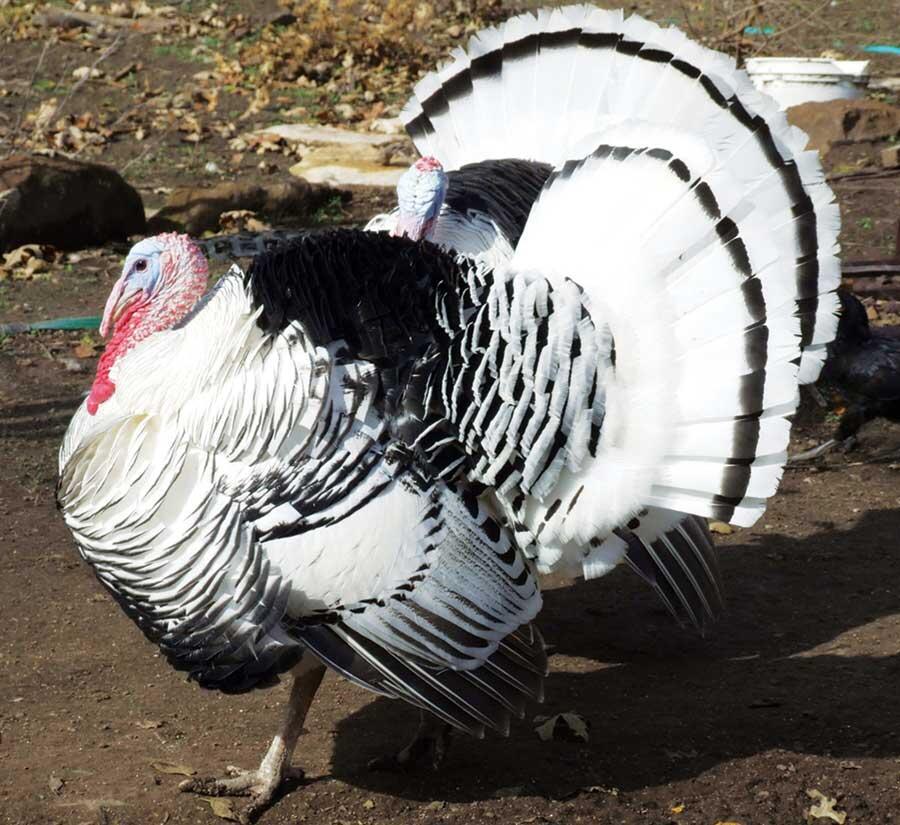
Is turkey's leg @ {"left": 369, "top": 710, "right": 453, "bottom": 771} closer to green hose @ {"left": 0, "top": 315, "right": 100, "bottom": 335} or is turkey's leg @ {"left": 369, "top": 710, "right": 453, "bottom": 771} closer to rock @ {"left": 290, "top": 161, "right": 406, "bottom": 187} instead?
green hose @ {"left": 0, "top": 315, "right": 100, "bottom": 335}

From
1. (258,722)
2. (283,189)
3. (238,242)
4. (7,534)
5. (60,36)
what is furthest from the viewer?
(60,36)

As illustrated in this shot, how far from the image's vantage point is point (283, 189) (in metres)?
9.43

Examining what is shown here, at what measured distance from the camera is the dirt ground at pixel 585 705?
3.75 meters

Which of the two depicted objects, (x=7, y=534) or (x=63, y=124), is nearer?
(x=7, y=534)

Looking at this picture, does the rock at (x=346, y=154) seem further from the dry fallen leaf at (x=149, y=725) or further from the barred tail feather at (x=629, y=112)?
the dry fallen leaf at (x=149, y=725)

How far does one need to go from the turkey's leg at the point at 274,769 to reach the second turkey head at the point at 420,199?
228 centimetres

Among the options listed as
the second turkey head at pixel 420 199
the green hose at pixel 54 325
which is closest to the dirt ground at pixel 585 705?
the green hose at pixel 54 325

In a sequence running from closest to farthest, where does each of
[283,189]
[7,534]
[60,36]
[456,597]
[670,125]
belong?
[456,597] < [670,125] < [7,534] < [283,189] < [60,36]

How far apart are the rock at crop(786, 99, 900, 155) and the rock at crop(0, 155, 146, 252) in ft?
17.0

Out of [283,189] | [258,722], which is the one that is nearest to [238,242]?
[283,189]

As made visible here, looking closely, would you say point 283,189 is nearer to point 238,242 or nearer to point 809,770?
point 238,242

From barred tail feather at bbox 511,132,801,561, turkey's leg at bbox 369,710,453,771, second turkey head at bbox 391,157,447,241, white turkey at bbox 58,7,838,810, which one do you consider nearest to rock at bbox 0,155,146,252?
second turkey head at bbox 391,157,447,241

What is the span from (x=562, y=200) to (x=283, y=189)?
19.4 feet

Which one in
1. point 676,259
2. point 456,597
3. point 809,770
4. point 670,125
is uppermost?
point 670,125
